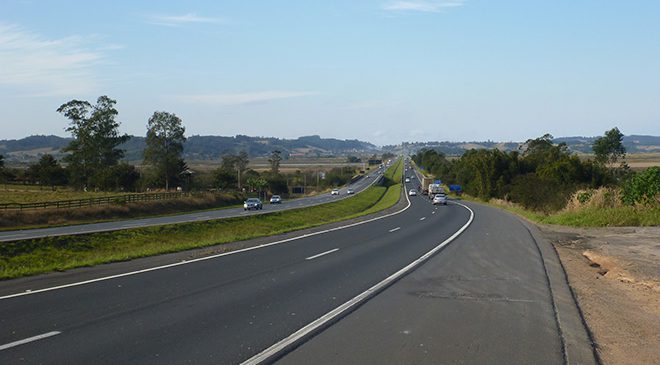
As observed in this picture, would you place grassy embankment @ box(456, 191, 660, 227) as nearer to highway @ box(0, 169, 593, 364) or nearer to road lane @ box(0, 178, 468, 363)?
highway @ box(0, 169, 593, 364)

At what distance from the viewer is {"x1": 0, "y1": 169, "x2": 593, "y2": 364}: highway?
7.72 meters

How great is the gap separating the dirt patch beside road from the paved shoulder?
0.43 meters

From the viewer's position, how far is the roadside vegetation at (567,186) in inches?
1313

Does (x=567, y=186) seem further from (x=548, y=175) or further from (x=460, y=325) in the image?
(x=460, y=325)

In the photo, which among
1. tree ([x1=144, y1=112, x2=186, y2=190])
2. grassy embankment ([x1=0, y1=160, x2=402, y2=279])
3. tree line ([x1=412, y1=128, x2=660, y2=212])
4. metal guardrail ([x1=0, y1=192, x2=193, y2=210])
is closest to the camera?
grassy embankment ([x1=0, y1=160, x2=402, y2=279])

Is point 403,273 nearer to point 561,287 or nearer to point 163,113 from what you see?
point 561,287

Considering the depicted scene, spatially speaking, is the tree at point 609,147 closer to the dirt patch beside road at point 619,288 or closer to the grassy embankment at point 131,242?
the grassy embankment at point 131,242

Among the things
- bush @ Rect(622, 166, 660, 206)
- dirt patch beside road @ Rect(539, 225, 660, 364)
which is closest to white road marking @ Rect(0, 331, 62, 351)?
dirt patch beside road @ Rect(539, 225, 660, 364)

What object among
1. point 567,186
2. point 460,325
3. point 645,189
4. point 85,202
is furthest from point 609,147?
point 460,325

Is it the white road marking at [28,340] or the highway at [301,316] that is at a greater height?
the white road marking at [28,340]

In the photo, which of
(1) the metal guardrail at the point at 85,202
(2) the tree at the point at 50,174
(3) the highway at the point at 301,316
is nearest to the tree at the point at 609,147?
(1) the metal guardrail at the point at 85,202

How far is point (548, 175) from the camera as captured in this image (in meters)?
57.9

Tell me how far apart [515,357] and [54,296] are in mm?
7728

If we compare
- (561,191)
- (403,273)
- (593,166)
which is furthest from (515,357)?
(593,166)
